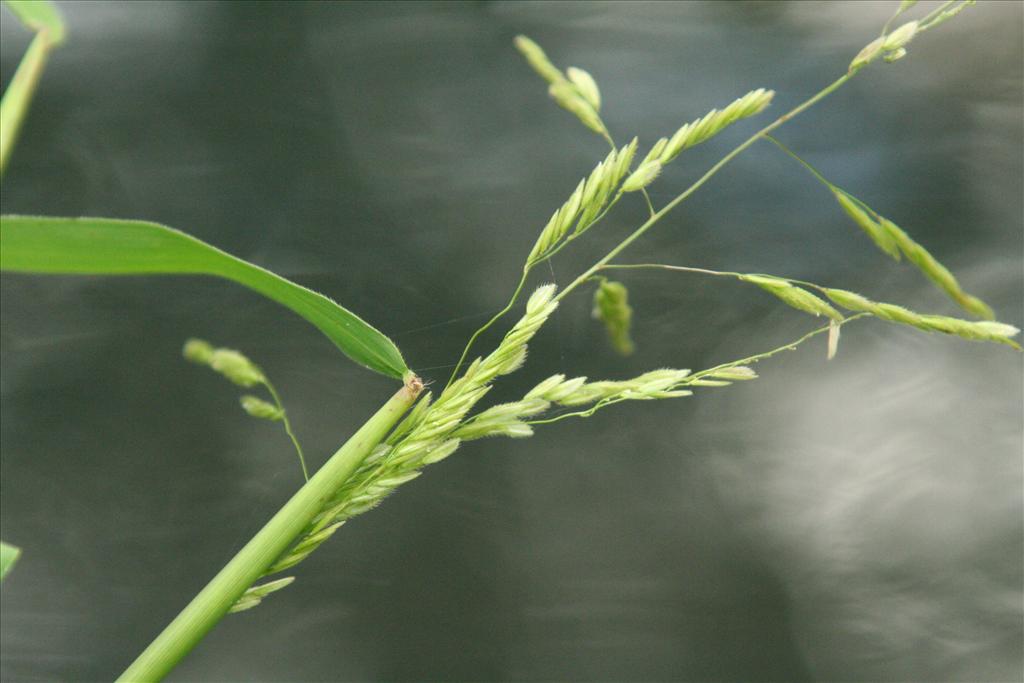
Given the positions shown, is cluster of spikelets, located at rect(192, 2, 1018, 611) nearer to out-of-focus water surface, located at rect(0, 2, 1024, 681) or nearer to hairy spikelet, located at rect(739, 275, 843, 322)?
hairy spikelet, located at rect(739, 275, 843, 322)

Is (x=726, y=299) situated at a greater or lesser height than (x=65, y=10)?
lesser

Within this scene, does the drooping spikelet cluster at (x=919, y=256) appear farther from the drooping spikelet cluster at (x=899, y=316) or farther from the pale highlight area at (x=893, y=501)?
the pale highlight area at (x=893, y=501)

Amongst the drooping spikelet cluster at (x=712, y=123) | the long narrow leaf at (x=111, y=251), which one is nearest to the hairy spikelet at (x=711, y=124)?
the drooping spikelet cluster at (x=712, y=123)

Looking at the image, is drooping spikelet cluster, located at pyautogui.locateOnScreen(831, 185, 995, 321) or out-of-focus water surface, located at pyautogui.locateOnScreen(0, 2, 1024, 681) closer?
drooping spikelet cluster, located at pyautogui.locateOnScreen(831, 185, 995, 321)

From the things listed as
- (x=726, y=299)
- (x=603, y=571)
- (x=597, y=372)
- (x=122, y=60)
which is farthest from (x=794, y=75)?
(x=122, y=60)

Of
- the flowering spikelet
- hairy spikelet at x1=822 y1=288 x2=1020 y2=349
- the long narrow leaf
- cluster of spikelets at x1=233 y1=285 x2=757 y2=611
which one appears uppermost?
the long narrow leaf

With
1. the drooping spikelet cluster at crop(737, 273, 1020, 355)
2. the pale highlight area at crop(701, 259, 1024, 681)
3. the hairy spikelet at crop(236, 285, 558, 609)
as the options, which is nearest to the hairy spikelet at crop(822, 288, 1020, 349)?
the drooping spikelet cluster at crop(737, 273, 1020, 355)

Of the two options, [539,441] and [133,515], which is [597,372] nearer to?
[539,441]
